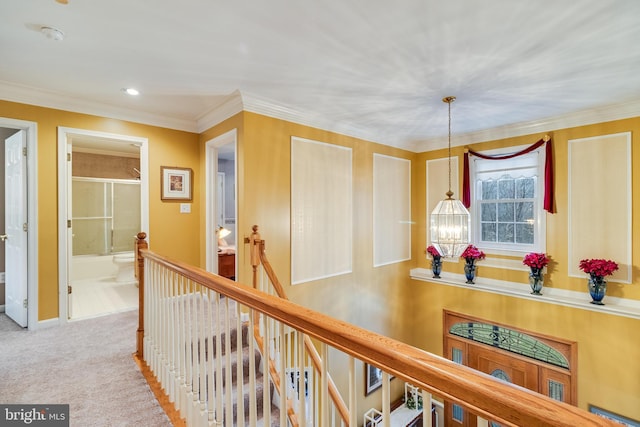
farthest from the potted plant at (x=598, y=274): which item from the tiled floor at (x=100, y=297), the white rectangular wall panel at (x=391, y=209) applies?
the tiled floor at (x=100, y=297)

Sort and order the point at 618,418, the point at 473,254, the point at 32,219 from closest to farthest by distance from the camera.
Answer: the point at 32,219 < the point at 618,418 < the point at 473,254

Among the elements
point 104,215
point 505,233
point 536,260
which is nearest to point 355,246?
point 505,233

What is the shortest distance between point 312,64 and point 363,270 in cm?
277

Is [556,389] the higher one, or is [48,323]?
[48,323]

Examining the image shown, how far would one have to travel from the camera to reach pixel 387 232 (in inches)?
180

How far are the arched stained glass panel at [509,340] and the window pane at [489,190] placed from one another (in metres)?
1.80

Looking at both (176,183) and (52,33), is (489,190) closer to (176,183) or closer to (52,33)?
(176,183)

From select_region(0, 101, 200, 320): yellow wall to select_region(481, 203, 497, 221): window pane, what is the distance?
405cm

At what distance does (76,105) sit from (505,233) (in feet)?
17.8

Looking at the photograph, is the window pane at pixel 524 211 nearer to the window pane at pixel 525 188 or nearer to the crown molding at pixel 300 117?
Result: the window pane at pixel 525 188

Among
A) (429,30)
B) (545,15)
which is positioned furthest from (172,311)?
(545,15)

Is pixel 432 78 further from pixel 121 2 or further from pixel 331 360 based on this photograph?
pixel 331 360

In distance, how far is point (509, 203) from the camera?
163 inches

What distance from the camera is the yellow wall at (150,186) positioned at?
2916 millimetres
